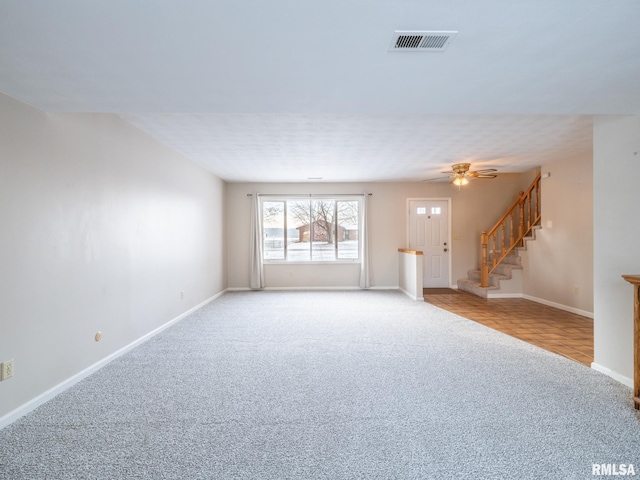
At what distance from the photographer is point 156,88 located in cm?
230

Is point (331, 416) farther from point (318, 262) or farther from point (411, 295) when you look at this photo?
point (318, 262)

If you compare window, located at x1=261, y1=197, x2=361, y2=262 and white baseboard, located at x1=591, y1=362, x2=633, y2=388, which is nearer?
white baseboard, located at x1=591, y1=362, x2=633, y2=388

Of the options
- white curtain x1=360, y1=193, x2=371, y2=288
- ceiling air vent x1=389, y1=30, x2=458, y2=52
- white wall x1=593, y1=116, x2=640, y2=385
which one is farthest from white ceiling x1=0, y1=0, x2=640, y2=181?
white curtain x1=360, y1=193, x2=371, y2=288

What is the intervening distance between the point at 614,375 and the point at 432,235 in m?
5.19

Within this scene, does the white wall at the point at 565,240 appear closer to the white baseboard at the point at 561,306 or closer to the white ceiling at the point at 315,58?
the white baseboard at the point at 561,306

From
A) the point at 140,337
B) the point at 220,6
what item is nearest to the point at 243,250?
the point at 140,337

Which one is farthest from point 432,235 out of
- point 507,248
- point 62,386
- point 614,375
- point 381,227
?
point 62,386

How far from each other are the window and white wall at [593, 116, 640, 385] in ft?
16.9

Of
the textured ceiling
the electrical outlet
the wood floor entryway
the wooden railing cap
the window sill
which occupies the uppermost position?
the textured ceiling

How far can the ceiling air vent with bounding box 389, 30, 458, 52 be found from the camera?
65.8 inches

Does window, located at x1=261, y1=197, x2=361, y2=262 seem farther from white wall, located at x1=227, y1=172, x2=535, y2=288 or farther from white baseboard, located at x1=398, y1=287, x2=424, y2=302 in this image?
white baseboard, located at x1=398, y1=287, x2=424, y2=302

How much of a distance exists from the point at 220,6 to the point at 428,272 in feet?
24.1

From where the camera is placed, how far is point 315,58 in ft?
6.28

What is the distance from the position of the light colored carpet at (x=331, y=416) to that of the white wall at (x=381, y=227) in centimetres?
392
